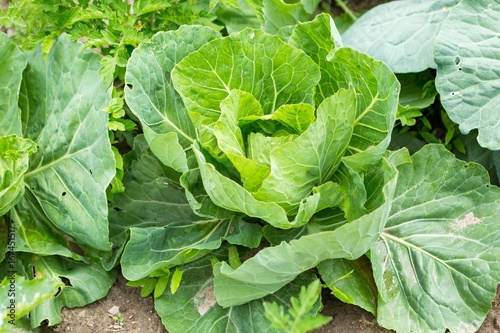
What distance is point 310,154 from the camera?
83.7 inches

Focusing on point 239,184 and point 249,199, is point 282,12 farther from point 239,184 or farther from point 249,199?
point 249,199

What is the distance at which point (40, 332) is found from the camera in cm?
257

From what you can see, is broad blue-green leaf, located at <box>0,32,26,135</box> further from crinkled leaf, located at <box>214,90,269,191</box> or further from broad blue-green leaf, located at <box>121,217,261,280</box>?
crinkled leaf, located at <box>214,90,269,191</box>

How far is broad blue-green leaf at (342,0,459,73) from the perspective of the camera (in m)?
2.89

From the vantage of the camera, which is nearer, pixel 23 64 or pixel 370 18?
pixel 23 64

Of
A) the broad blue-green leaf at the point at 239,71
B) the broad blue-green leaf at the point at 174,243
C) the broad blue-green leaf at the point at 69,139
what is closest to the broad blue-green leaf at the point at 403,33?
the broad blue-green leaf at the point at 239,71

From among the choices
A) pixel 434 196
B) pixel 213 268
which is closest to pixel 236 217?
pixel 213 268

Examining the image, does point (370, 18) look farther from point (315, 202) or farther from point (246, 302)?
point (246, 302)

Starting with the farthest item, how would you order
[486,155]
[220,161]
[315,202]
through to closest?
1. [486,155]
2. [220,161]
3. [315,202]

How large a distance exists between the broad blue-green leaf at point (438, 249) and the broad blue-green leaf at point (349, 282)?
0.06 meters

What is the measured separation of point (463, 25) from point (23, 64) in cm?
186

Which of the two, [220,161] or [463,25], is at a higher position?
[463,25]

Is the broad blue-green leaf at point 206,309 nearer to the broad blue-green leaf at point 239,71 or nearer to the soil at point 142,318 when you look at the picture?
the soil at point 142,318

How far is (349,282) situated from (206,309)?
566 millimetres
